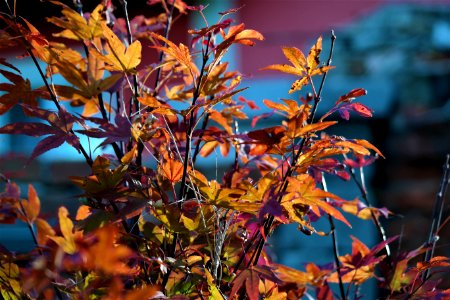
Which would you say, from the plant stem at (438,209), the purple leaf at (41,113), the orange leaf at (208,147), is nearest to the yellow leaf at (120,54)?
the purple leaf at (41,113)

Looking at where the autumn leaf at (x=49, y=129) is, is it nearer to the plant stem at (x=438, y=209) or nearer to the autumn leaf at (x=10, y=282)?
the autumn leaf at (x=10, y=282)

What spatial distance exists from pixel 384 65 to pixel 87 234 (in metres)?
4.81

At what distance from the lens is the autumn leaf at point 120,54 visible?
2.85 feet

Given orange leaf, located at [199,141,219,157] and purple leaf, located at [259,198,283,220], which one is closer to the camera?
purple leaf, located at [259,198,283,220]

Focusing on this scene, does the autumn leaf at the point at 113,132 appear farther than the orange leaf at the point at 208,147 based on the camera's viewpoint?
No

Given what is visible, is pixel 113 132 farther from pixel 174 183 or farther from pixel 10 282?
pixel 10 282

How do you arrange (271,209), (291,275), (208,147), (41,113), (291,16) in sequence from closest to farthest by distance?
1. (271,209)
2. (41,113)
3. (291,275)
4. (208,147)
5. (291,16)

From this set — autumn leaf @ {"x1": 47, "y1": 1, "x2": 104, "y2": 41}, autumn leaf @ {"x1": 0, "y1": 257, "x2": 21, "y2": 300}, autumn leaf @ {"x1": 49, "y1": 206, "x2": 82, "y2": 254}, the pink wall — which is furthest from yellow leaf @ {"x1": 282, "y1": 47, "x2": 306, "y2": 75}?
the pink wall

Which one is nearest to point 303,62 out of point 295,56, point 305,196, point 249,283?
point 295,56

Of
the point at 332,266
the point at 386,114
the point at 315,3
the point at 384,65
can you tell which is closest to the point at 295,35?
the point at 315,3

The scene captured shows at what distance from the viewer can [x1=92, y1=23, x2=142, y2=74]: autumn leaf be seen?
0.87 meters

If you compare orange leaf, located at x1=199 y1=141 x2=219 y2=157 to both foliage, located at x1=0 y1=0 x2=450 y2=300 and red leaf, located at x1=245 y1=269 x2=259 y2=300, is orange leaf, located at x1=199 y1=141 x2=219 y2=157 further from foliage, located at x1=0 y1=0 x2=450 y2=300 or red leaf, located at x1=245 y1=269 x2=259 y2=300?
red leaf, located at x1=245 y1=269 x2=259 y2=300

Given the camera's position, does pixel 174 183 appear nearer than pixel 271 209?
No

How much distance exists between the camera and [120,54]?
2.90 ft
